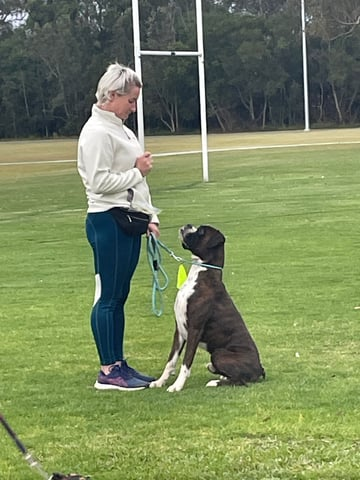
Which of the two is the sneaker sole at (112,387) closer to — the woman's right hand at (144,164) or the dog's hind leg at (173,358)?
the dog's hind leg at (173,358)

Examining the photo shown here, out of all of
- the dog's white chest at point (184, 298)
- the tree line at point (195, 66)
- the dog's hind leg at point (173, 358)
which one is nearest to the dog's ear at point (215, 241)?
the dog's white chest at point (184, 298)

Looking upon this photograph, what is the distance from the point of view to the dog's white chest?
6262 mm

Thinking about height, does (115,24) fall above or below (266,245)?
above

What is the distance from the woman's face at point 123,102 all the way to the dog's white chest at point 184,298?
1.07 metres

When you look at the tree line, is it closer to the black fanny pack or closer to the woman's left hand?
the woman's left hand

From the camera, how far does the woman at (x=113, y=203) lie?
6.01m

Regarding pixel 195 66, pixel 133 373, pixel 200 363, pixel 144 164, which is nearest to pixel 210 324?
pixel 133 373

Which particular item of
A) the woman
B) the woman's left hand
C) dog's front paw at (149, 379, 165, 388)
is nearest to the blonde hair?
the woman

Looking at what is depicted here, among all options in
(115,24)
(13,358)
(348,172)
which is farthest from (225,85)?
(13,358)

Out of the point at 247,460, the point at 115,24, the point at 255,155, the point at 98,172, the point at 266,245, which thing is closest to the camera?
the point at 247,460

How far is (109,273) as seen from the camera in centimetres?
621

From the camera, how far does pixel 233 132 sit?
67438 mm

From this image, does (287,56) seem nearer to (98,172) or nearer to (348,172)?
(348,172)

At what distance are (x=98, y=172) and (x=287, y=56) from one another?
6547cm
